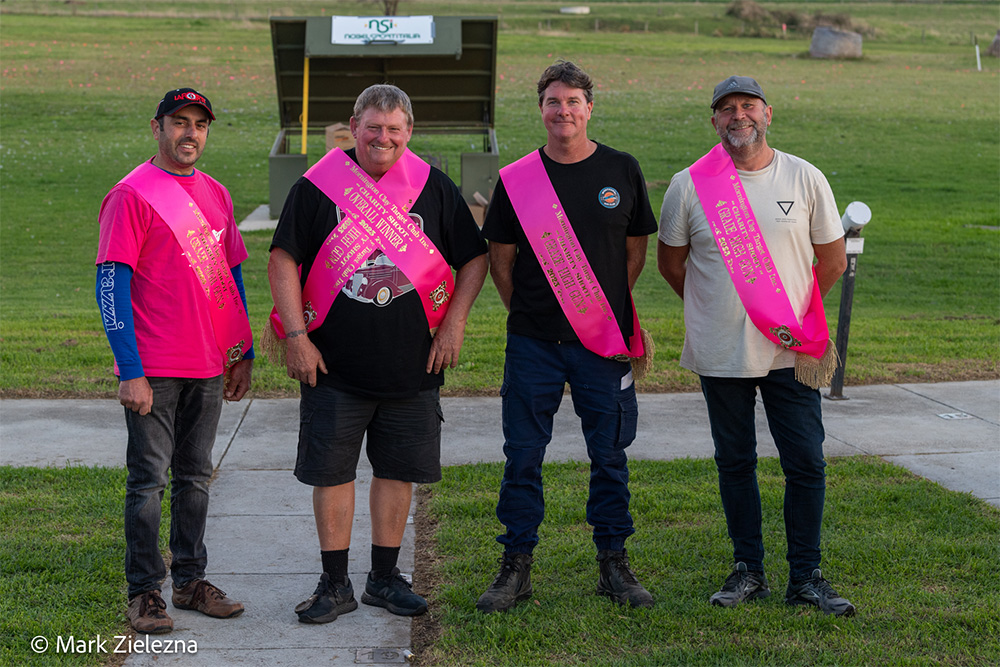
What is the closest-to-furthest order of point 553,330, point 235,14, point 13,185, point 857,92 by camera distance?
point 553,330, point 13,185, point 857,92, point 235,14

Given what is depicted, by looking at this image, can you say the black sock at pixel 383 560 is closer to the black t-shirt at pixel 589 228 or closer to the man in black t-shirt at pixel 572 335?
the man in black t-shirt at pixel 572 335

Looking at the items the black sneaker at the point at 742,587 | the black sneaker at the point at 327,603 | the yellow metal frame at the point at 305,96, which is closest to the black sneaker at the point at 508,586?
the black sneaker at the point at 327,603

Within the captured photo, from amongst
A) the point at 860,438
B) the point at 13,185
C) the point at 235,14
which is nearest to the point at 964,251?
the point at 860,438

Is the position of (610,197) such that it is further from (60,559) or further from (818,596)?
(60,559)

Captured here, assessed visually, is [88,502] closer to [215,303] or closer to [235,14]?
[215,303]

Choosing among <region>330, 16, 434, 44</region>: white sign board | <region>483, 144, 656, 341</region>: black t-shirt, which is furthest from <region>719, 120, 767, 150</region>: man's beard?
<region>330, 16, 434, 44</region>: white sign board

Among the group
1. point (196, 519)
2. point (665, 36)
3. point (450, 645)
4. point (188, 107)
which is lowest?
point (450, 645)

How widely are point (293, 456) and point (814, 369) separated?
3.13 meters

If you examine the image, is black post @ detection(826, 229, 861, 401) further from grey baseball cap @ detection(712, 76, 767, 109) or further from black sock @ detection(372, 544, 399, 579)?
black sock @ detection(372, 544, 399, 579)

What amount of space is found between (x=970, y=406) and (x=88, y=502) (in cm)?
552

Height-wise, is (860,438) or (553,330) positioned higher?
(553,330)

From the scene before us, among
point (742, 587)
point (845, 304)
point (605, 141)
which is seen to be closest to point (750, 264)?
point (742, 587)

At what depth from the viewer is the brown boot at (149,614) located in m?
4.02

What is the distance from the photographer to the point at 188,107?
13.3 ft
